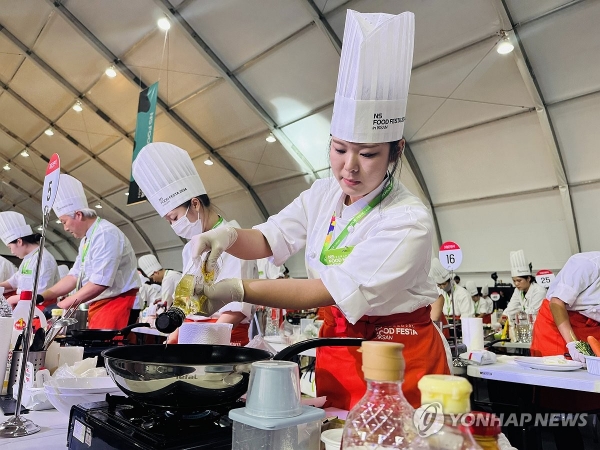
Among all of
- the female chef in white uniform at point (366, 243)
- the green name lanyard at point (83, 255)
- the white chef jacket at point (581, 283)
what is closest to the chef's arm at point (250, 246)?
the female chef in white uniform at point (366, 243)

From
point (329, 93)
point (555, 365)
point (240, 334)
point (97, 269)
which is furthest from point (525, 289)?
point (97, 269)

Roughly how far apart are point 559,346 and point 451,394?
3.37 meters

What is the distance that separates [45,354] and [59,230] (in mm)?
22442

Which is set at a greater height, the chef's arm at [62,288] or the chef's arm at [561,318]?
the chef's arm at [62,288]

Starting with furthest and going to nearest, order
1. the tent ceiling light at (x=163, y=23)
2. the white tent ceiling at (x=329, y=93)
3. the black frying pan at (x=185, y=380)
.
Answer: the tent ceiling light at (x=163, y=23)
the white tent ceiling at (x=329, y=93)
the black frying pan at (x=185, y=380)

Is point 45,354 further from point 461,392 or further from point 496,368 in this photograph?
point 496,368

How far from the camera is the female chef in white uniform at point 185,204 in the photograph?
225cm

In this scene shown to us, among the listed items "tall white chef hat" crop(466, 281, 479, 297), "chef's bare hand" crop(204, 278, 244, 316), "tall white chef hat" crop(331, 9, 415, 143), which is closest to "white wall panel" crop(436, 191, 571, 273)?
"tall white chef hat" crop(466, 281, 479, 297)

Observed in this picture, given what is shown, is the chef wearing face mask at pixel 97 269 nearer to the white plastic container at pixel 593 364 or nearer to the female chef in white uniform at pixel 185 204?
the female chef in white uniform at pixel 185 204

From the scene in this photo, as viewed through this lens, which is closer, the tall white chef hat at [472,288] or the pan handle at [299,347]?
the pan handle at [299,347]

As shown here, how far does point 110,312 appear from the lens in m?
3.15

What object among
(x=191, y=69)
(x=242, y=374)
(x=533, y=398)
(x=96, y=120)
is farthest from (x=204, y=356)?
(x=96, y=120)

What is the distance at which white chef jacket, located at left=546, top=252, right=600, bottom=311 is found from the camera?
2.92m

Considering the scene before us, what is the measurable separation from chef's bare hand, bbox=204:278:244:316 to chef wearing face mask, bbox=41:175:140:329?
→ 222 cm
